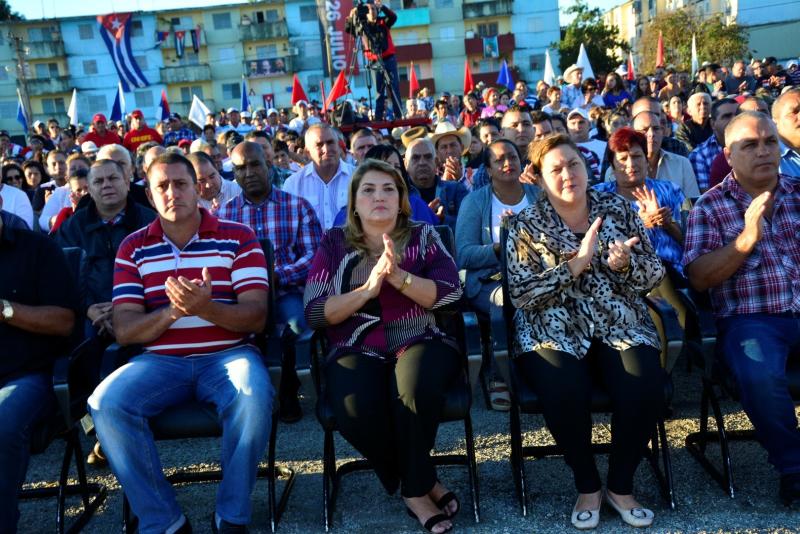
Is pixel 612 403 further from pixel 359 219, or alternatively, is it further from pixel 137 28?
pixel 137 28

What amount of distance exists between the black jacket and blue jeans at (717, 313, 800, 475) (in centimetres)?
350

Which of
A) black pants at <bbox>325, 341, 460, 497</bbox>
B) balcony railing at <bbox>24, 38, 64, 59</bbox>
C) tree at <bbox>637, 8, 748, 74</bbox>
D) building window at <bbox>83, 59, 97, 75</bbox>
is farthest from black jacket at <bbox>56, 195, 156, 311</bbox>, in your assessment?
balcony railing at <bbox>24, 38, 64, 59</bbox>

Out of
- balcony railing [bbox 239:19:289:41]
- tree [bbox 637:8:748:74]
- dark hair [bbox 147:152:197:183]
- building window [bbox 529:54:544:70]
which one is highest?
balcony railing [bbox 239:19:289:41]

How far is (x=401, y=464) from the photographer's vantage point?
3.30 metres

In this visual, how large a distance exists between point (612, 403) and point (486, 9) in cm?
5912

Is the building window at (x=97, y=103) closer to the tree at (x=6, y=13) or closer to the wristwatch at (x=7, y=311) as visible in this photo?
the tree at (x=6, y=13)

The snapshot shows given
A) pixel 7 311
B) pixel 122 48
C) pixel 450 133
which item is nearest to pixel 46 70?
pixel 122 48

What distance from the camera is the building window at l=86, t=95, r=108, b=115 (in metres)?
58.8

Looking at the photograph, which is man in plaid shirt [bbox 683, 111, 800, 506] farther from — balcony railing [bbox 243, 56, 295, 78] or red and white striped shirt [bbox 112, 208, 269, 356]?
balcony railing [bbox 243, 56, 295, 78]

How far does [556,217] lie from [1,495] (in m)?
2.72

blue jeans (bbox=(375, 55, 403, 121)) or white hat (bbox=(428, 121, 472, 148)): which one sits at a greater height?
blue jeans (bbox=(375, 55, 403, 121))

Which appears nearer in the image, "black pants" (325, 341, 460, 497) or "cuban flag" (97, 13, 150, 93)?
"black pants" (325, 341, 460, 497)

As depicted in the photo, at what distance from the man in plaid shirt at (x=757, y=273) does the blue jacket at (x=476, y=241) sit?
1.34 m

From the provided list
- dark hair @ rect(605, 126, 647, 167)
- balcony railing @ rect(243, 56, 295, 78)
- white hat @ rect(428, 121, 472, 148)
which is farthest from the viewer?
balcony railing @ rect(243, 56, 295, 78)
